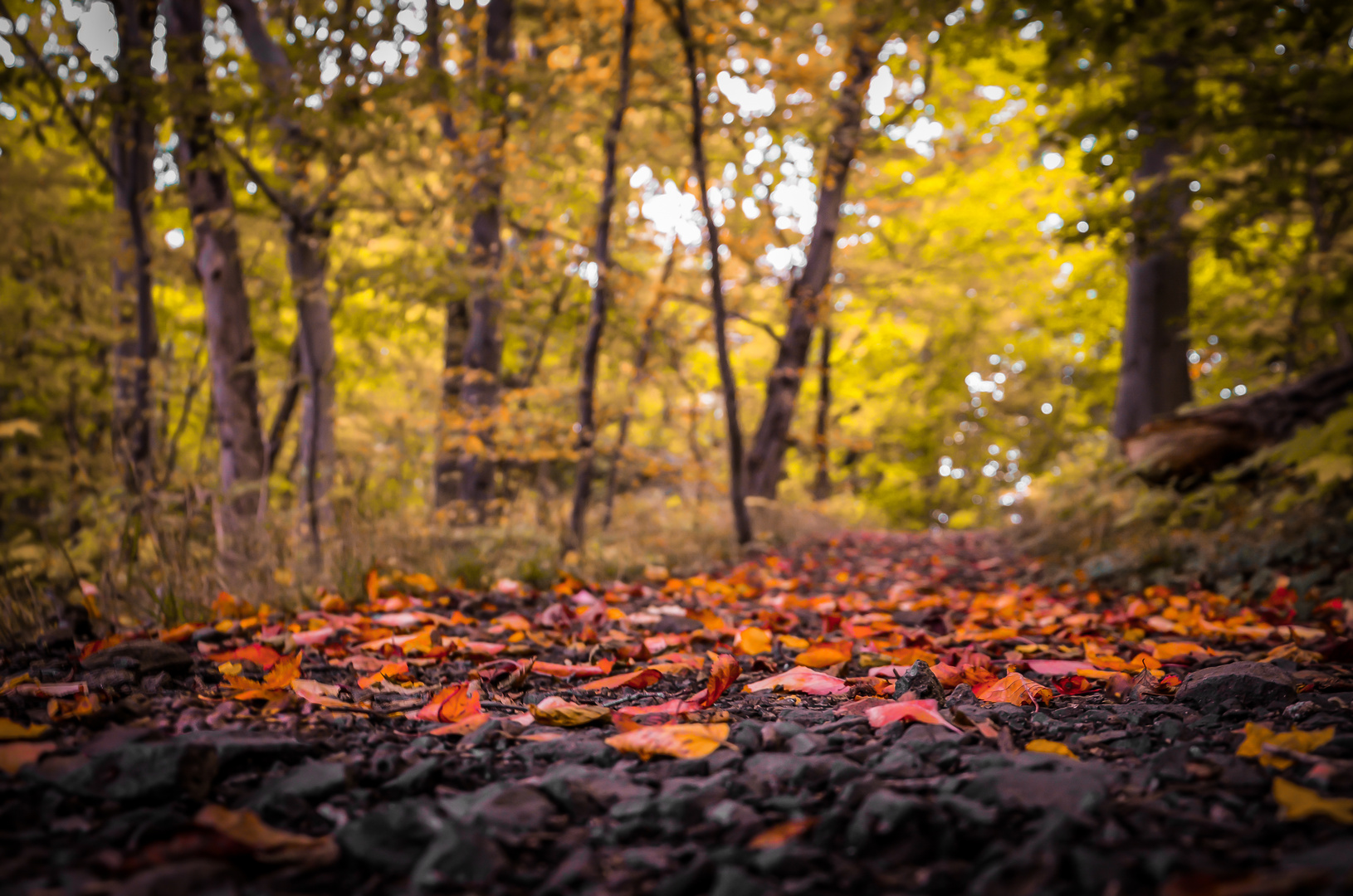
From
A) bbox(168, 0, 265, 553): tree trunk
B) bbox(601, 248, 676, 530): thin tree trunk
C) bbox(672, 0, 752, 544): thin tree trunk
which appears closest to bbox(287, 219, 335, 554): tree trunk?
bbox(168, 0, 265, 553): tree trunk

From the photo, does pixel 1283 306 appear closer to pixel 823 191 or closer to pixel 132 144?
pixel 823 191

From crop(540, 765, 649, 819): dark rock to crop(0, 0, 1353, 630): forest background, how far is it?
6.57 ft

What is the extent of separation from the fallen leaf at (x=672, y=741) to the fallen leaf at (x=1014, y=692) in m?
0.68

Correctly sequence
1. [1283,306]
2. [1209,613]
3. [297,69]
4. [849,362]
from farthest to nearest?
[849,362] < [1283,306] < [297,69] < [1209,613]

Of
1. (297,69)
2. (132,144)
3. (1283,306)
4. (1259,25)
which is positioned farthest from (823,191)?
(132,144)

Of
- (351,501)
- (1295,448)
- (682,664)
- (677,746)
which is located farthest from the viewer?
(351,501)

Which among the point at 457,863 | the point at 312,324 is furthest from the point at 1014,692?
the point at 312,324

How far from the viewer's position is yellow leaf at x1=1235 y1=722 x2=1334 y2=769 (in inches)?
43.8

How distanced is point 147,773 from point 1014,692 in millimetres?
1600

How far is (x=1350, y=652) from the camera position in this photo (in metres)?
1.93

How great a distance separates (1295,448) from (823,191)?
19.8ft

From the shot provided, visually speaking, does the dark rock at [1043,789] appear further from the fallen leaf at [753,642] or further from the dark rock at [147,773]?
the fallen leaf at [753,642]

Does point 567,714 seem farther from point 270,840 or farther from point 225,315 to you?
point 225,315

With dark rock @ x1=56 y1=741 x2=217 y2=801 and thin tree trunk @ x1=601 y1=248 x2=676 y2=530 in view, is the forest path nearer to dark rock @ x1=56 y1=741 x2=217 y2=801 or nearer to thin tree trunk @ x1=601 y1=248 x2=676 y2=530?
dark rock @ x1=56 y1=741 x2=217 y2=801
